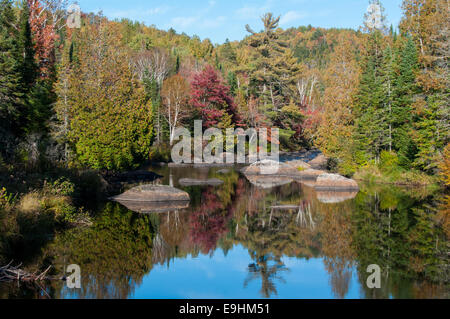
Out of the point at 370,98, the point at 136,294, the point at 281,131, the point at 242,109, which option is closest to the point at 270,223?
the point at 136,294

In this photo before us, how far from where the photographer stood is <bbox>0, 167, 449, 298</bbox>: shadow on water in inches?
364

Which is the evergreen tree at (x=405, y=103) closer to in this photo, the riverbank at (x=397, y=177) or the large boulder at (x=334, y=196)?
the riverbank at (x=397, y=177)

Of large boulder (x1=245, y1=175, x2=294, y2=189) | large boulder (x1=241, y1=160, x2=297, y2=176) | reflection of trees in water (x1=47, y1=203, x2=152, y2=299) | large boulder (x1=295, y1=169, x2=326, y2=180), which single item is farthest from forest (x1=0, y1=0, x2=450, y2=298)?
large boulder (x1=241, y1=160, x2=297, y2=176)

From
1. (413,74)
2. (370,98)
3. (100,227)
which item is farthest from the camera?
(370,98)

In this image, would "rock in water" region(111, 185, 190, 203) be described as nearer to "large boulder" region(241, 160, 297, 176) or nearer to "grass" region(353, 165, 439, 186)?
"large boulder" region(241, 160, 297, 176)

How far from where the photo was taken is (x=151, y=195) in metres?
19.8

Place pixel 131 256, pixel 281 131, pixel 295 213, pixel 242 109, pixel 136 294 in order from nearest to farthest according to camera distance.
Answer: pixel 136 294
pixel 131 256
pixel 295 213
pixel 281 131
pixel 242 109

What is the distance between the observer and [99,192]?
2070 cm

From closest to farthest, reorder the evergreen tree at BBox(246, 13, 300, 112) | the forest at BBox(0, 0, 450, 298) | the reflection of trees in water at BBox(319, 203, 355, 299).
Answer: the reflection of trees in water at BBox(319, 203, 355, 299), the forest at BBox(0, 0, 450, 298), the evergreen tree at BBox(246, 13, 300, 112)

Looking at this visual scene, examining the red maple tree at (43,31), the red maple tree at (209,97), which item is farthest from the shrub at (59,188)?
the red maple tree at (209,97)

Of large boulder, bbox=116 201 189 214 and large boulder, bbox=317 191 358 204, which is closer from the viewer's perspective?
large boulder, bbox=116 201 189 214

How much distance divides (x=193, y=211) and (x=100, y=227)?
4.88 m

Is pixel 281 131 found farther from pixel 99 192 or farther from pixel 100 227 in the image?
pixel 100 227

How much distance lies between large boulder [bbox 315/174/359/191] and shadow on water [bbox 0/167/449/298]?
4745 mm
